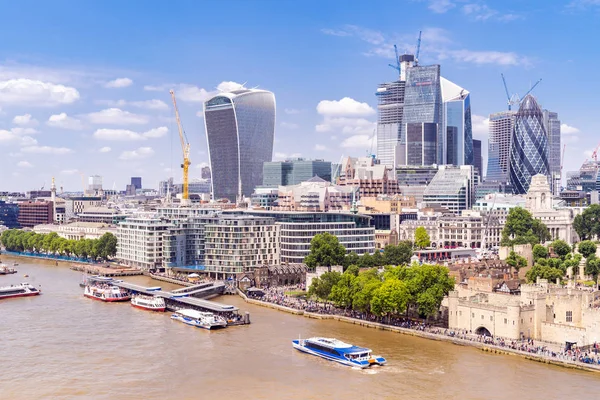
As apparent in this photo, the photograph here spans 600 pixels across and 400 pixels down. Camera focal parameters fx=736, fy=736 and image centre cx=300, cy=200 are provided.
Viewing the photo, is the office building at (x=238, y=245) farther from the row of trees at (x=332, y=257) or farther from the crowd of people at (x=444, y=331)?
the crowd of people at (x=444, y=331)

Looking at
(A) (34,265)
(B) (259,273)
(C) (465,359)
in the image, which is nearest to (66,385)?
(C) (465,359)

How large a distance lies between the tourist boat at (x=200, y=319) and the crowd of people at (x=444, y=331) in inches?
→ 477

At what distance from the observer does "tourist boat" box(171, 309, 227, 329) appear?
78438mm

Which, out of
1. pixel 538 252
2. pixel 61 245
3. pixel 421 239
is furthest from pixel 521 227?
pixel 61 245

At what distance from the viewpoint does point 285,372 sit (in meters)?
60.3

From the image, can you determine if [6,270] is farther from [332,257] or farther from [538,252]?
[538,252]

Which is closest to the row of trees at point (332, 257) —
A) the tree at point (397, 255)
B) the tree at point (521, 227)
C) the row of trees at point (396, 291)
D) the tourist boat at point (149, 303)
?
the tree at point (397, 255)

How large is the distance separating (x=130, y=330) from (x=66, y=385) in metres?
21.0

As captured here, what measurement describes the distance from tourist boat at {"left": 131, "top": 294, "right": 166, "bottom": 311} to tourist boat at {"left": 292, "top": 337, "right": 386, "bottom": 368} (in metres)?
27.9

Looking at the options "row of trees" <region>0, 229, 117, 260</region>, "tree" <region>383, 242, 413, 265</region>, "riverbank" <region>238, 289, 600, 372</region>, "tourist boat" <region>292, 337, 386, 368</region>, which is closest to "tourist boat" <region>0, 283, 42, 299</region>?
"riverbank" <region>238, 289, 600, 372</region>

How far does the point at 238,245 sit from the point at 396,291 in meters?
47.1

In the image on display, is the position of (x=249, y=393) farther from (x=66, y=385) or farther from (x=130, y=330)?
(x=130, y=330)

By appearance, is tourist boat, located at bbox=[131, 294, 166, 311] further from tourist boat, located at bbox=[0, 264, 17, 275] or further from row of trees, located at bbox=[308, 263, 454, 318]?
tourist boat, located at bbox=[0, 264, 17, 275]

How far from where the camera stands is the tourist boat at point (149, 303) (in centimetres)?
9075
